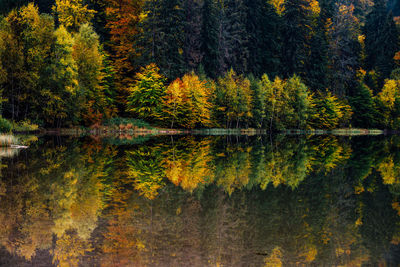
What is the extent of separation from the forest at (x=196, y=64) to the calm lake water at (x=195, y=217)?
77.7ft

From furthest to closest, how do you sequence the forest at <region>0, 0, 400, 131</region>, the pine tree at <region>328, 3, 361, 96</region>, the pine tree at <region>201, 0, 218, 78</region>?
1. the pine tree at <region>328, 3, 361, 96</region>
2. the pine tree at <region>201, 0, 218, 78</region>
3. the forest at <region>0, 0, 400, 131</region>

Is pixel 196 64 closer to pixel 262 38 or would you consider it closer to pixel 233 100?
pixel 233 100

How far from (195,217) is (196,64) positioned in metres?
64.6

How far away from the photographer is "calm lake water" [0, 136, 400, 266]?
22.0ft

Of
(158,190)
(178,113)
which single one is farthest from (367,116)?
(158,190)

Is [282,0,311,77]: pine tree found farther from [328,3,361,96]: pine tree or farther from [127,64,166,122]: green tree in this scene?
[127,64,166,122]: green tree

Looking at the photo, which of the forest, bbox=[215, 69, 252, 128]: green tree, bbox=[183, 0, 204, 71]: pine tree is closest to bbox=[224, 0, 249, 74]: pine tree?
the forest

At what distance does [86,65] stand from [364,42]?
7676cm

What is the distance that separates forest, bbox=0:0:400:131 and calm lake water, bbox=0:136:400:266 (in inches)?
932

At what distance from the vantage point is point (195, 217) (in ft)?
30.2

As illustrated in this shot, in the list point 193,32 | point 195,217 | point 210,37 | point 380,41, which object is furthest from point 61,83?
point 380,41

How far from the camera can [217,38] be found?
7575cm

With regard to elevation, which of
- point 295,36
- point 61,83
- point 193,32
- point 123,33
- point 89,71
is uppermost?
point 295,36

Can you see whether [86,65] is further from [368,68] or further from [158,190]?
[368,68]
